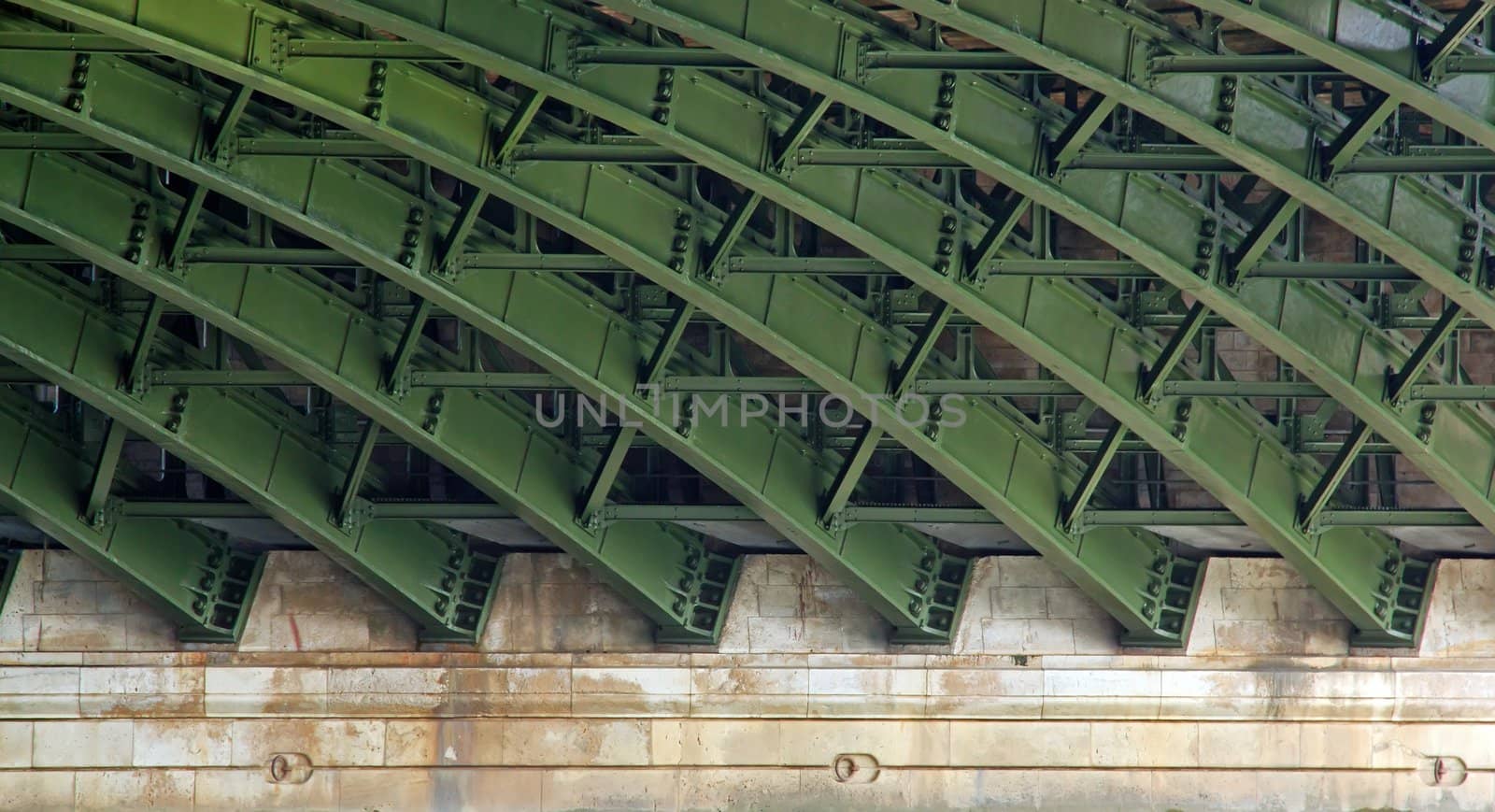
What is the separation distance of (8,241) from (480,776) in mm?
8423

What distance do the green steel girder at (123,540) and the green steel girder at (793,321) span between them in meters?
6.17

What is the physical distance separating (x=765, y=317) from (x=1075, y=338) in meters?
3.16

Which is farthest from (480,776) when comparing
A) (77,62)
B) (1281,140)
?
(1281,140)

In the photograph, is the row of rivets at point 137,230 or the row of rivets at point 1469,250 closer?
the row of rivets at point 1469,250

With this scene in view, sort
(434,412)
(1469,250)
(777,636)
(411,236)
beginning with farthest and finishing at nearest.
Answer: (777,636) → (434,412) → (411,236) → (1469,250)

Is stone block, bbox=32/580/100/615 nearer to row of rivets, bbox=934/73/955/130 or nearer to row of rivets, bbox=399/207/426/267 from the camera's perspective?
row of rivets, bbox=399/207/426/267

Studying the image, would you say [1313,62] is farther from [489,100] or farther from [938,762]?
[938,762]

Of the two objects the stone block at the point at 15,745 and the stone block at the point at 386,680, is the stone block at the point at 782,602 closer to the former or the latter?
the stone block at the point at 386,680

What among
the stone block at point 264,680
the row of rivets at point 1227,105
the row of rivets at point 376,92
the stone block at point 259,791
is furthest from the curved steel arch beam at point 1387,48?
the stone block at point 259,791

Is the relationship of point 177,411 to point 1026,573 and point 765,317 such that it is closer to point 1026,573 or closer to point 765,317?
point 765,317

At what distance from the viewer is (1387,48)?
49.6 ft

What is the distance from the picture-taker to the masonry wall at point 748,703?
22984mm

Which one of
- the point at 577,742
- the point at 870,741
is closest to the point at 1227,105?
the point at 870,741

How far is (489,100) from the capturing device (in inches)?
698
